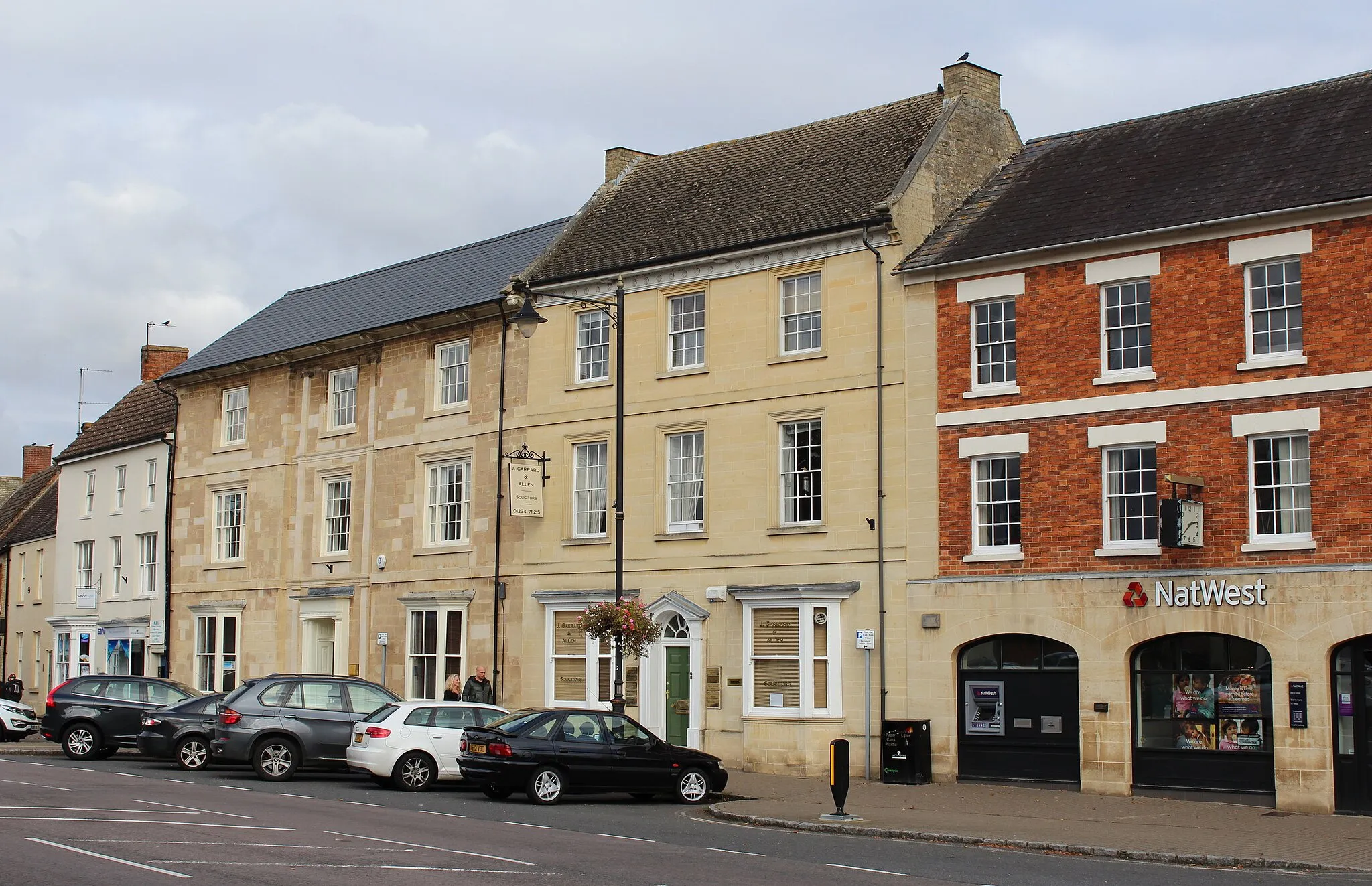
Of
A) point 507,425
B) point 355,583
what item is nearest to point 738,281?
point 507,425

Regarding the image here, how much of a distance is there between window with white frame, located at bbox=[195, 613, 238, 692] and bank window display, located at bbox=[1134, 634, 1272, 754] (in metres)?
23.9

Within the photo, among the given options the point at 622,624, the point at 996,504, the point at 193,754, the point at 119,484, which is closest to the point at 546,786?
the point at 622,624

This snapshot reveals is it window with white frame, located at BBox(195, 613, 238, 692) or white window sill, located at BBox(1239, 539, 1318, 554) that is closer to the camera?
white window sill, located at BBox(1239, 539, 1318, 554)

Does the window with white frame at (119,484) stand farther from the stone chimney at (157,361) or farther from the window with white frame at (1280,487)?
the window with white frame at (1280,487)

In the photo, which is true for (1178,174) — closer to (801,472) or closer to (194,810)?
(801,472)

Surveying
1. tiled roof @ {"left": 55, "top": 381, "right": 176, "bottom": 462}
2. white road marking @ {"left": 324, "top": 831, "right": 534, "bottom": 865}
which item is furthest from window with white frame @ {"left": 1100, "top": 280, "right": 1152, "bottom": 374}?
tiled roof @ {"left": 55, "top": 381, "right": 176, "bottom": 462}

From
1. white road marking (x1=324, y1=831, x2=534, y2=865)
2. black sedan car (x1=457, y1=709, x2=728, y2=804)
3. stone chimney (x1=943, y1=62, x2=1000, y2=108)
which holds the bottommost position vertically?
white road marking (x1=324, y1=831, x2=534, y2=865)

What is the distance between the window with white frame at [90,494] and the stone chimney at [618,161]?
20.7 meters

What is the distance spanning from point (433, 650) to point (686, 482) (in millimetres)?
7906

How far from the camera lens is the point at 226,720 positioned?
26.2m

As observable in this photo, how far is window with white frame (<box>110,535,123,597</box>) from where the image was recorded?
45.7 m

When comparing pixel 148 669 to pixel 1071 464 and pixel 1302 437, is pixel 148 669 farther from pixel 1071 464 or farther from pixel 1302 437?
pixel 1302 437

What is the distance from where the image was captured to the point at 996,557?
26.2 meters

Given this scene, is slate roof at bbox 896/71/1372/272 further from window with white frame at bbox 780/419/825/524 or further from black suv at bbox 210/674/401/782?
black suv at bbox 210/674/401/782
